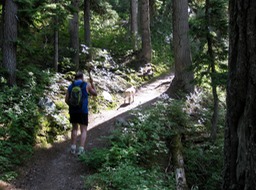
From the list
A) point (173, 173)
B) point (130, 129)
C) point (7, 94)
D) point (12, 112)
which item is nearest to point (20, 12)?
point (7, 94)

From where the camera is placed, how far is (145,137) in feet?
26.4

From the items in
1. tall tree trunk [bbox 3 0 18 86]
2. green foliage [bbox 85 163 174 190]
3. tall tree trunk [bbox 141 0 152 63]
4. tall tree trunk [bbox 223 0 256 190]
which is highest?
tall tree trunk [bbox 141 0 152 63]

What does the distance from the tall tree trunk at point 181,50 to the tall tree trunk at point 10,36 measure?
607cm

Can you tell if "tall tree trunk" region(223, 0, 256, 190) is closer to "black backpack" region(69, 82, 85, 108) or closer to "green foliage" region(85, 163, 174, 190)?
"green foliage" region(85, 163, 174, 190)

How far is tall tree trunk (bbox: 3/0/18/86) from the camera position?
9508 millimetres

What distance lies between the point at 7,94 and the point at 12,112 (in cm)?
102

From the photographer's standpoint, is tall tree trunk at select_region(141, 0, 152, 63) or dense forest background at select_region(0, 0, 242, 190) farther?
tall tree trunk at select_region(141, 0, 152, 63)

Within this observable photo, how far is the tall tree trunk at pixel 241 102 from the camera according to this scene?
255cm

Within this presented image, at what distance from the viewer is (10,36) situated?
9578 mm

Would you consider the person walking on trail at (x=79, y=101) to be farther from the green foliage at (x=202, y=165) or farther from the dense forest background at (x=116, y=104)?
the green foliage at (x=202, y=165)

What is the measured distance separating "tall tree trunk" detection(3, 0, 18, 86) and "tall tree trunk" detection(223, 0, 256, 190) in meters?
8.07

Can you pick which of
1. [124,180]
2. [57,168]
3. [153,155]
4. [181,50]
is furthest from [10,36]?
[181,50]

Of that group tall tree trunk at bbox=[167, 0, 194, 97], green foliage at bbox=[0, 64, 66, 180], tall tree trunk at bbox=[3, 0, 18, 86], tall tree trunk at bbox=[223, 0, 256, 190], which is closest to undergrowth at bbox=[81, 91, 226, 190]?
green foliage at bbox=[0, 64, 66, 180]

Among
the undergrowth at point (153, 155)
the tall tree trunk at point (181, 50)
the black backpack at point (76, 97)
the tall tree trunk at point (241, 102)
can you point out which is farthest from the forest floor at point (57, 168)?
the tall tree trunk at point (241, 102)
